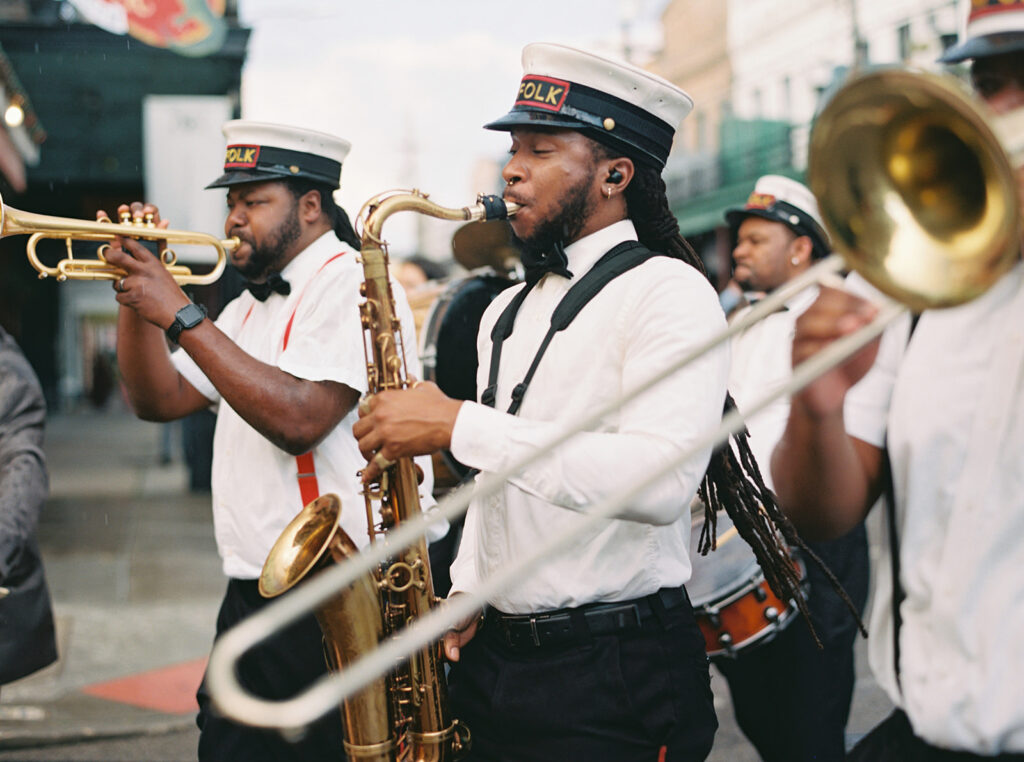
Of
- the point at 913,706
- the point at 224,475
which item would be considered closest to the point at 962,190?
the point at 913,706

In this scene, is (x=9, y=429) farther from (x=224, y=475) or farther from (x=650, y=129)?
(x=650, y=129)

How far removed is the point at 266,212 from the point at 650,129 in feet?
4.69

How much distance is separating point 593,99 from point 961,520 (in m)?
1.30

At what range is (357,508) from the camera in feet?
10.4

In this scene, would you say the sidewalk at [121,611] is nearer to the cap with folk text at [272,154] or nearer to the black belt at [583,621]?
the cap with folk text at [272,154]

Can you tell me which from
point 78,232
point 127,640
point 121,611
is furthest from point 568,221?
point 121,611

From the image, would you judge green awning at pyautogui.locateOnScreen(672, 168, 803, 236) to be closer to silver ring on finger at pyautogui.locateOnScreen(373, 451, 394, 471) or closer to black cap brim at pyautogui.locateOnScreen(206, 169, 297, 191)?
black cap brim at pyautogui.locateOnScreen(206, 169, 297, 191)

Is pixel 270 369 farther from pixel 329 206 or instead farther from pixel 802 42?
pixel 802 42

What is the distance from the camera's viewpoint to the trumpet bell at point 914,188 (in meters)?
1.46

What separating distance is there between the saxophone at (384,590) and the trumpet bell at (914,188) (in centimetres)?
123

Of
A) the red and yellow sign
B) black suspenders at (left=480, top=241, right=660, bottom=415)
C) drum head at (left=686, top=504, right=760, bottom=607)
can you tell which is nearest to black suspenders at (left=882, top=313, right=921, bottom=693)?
black suspenders at (left=480, top=241, right=660, bottom=415)

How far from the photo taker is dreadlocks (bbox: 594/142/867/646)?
261 centimetres

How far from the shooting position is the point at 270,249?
352 centimetres

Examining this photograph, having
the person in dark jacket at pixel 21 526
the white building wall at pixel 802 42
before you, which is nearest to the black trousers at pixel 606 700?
the person in dark jacket at pixel 21 526
